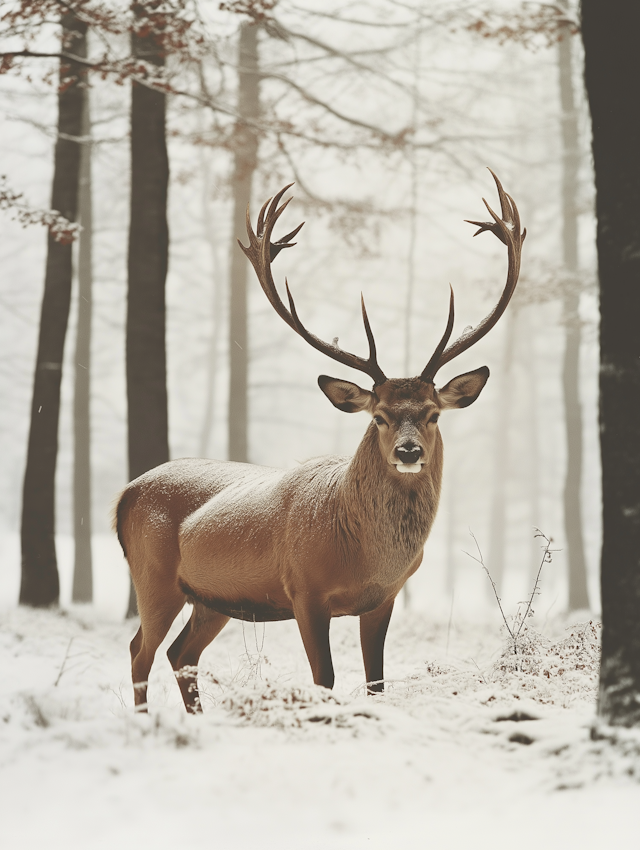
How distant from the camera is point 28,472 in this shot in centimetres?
984

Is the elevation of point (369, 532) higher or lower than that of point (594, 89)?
lower

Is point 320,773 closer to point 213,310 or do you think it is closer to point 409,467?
point 409,467

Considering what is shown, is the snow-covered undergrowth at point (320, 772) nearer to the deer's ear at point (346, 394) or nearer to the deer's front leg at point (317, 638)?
the deer's front leg at point (317, 638)

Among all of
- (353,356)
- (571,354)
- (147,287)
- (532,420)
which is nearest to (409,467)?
(353,356)

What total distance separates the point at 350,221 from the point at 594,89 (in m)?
9.62

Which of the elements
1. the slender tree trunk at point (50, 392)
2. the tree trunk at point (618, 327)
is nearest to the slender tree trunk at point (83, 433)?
the slender tree trunk at point (50, 392)

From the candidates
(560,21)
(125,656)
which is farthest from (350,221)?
(125,656)

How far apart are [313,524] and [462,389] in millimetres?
1100

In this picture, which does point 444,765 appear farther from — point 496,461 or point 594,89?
point 496,461

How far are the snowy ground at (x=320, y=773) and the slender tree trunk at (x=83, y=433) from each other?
10169 millimetres

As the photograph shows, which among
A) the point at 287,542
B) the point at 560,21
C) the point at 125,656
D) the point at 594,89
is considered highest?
the point at 560,21

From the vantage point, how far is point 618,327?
3.64 m

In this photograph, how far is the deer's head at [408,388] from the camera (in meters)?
4.46

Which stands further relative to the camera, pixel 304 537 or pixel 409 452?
pixel 304 537
